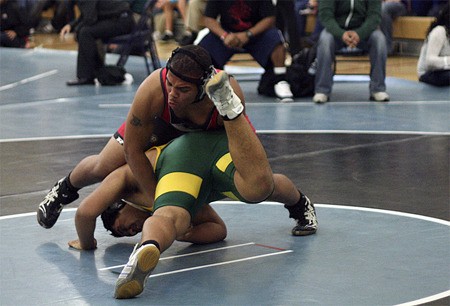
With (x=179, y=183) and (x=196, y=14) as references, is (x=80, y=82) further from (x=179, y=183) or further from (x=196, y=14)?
(x=179, y=183)

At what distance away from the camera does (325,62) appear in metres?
9.24

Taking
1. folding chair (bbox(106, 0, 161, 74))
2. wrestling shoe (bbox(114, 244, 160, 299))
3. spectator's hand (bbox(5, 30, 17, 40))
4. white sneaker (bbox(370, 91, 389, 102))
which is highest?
wrestling shoe (bbox(114, 244, 160, 299))

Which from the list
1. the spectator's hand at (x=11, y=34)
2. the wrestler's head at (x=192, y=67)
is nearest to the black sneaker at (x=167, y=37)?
the spectator's hand at (x=11, y=34)

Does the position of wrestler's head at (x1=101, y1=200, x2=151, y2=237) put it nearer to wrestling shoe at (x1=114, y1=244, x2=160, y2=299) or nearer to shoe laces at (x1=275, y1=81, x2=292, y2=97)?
wrestling shoe at (x1=114, y1=244, x2=160, y2=299)

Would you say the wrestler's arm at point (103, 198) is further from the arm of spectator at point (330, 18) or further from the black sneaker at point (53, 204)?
the arm of spectator at point (330, 18)

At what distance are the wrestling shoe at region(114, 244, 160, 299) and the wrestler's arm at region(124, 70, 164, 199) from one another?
0.63 meters

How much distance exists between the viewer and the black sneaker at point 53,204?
4.83m

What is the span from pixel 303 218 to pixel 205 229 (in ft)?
1.57

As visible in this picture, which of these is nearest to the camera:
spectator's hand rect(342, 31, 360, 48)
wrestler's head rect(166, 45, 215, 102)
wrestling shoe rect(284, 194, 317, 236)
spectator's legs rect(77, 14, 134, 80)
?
wrestler's head rect(166, 45, 215, 102)

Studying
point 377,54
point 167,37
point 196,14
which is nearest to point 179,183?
point 377,54

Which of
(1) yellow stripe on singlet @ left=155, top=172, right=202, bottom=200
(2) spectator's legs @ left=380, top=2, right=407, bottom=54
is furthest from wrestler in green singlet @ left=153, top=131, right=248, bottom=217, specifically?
(2) spectator's legs @ left=380, top=2, right=407, bottom=54

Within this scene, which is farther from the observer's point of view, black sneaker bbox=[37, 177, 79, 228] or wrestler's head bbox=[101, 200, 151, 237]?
black sneaker bbox=[37, 177, 79, 228]

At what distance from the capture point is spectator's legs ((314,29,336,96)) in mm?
9250

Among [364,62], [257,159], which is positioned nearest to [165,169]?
[257,159]
